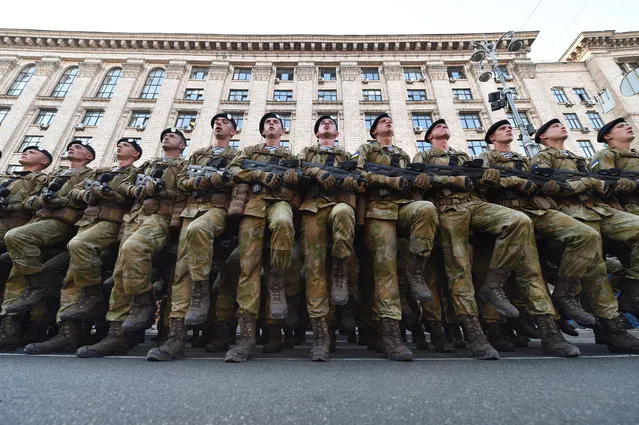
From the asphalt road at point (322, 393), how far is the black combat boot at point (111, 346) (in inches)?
Result: 16.5

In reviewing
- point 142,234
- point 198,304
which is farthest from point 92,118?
point 198,304

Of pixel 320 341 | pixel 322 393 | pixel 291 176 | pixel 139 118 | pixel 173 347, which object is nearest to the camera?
pixel 322 393

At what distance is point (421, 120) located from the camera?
17500mm

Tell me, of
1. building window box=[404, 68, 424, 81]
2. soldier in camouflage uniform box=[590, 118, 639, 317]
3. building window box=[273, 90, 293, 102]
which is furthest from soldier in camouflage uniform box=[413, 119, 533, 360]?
building window box=[404, 68, 424, 81]

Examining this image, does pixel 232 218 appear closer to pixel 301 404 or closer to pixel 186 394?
pixel 186 394

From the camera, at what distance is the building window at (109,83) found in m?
18.1

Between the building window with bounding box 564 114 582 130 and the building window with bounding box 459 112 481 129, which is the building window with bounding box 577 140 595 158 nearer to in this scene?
the building window with bounding box 564 114 582 130

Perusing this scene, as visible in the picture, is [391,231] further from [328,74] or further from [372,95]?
[328,74]

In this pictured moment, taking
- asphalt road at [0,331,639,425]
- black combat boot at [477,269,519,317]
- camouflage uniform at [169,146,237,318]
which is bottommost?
asphalt road at [0,331,639,425]

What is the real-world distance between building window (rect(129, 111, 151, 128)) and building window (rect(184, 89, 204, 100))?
2663mm

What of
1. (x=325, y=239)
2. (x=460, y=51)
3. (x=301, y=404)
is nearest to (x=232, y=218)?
(x=325, y=239)

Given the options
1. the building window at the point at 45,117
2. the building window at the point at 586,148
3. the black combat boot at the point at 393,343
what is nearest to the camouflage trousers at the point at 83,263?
the black combat boot at the point at 393,343

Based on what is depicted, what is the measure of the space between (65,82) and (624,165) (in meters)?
27.5

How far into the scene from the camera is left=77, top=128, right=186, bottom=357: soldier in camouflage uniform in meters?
2.73
